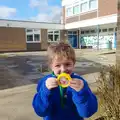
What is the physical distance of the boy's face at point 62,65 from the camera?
1.86 metres

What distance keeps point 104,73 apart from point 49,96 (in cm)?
214

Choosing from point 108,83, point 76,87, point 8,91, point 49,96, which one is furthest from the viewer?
point 8,91

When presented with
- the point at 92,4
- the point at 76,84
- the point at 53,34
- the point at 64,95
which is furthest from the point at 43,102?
the point at 53,34

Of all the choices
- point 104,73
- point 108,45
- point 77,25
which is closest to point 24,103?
point 104,73

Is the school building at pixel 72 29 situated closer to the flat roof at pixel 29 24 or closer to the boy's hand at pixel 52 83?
the flat roof at pixel 29 24

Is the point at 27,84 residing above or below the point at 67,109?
below

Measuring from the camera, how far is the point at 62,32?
3556cm

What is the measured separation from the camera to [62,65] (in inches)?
73.5

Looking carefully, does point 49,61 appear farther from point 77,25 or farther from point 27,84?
point 77,25

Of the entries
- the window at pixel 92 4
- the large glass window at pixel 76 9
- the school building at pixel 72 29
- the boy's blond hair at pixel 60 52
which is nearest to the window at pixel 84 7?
the school building at pixel 72 29

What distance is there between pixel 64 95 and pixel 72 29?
112 feet

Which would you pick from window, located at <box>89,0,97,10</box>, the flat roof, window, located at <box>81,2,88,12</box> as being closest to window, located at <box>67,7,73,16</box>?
the flat roof

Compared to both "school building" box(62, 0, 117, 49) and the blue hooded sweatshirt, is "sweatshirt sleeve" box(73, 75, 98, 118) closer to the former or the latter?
the blue hooded sweatshirt

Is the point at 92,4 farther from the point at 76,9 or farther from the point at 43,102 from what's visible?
the point at 43,102
